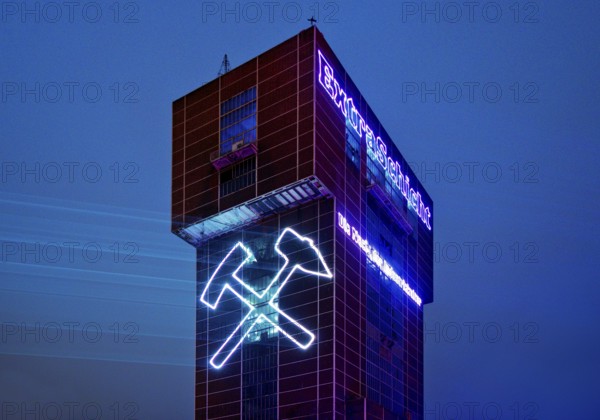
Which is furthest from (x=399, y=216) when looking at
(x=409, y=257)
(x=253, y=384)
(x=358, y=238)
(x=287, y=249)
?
(x=253, y=384)

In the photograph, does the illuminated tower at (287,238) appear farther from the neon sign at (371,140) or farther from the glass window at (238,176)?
the neon sign at (371,140)

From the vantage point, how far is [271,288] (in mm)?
127312

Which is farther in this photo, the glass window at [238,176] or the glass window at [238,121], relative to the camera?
the glass window at [238,121]

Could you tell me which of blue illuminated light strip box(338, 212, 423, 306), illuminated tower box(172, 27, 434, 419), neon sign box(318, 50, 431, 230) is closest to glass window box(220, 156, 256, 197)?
illuminated tower box(172, 27, 434, 419)

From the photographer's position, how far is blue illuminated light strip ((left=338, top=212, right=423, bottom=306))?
128625mm

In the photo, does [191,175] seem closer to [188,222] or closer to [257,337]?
[188,222]

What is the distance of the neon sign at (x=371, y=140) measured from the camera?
12962 cm

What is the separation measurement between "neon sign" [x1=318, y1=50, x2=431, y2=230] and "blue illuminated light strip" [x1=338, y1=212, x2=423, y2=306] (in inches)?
521

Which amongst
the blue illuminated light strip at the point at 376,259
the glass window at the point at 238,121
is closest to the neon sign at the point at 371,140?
the glass window at the point at 238,121

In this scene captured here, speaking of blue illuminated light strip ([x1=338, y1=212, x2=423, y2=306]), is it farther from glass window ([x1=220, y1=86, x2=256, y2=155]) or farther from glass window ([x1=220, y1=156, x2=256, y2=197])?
glass window ([x1=220, y1=86, x2=256, y2=155])

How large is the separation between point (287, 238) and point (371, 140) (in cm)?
2366

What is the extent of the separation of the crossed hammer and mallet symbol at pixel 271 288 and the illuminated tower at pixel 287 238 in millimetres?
177

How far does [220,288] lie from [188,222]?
9668 millimetres

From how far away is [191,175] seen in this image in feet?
452
